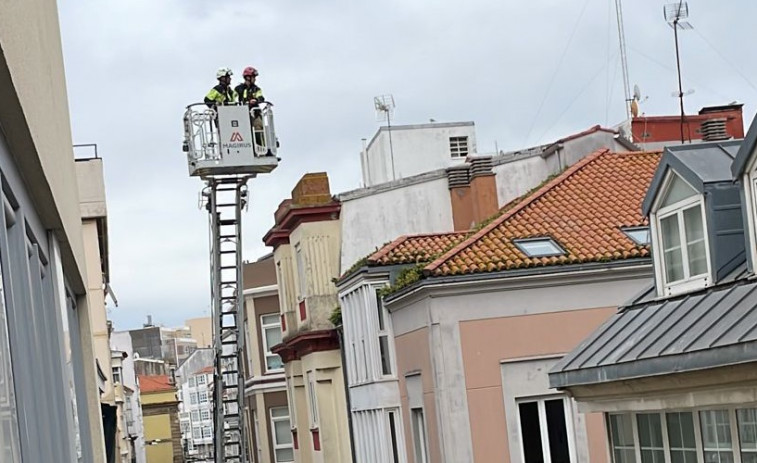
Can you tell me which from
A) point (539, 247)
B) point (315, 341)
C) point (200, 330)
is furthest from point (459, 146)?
point (200, 330)

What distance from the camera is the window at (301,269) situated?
122ft

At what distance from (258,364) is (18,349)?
41895mm

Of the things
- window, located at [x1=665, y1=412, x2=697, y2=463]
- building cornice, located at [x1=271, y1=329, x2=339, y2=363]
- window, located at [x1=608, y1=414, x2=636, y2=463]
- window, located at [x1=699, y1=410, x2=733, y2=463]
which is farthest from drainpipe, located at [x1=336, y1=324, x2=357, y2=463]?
window, located at [x1=699, y1=410, x2=733, y2=463]

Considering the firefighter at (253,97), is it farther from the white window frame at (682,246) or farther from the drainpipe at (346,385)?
the white window frame at (682,246)

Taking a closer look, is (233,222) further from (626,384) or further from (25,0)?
(25,0)

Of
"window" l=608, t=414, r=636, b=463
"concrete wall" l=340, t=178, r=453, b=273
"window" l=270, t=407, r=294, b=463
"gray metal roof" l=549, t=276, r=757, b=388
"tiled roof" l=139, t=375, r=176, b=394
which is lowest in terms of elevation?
"window" l=270, t=407, r=294, b=463

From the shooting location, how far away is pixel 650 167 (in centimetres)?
3048

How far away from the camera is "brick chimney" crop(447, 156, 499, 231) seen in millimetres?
33469

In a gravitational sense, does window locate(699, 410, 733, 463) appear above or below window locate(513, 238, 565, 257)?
below

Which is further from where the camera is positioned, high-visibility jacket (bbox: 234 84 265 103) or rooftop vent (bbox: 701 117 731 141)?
high-visibility jacket (bbox: 234 84 265 103)

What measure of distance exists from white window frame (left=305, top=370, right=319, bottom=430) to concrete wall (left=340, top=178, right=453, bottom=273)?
3441 mm

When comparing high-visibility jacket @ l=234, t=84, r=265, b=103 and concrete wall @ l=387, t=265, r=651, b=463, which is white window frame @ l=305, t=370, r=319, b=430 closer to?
high-visibility jacket @ l=234, t=84, r=265, b=103

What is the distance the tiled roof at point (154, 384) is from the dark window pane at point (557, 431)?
71523 millimetres

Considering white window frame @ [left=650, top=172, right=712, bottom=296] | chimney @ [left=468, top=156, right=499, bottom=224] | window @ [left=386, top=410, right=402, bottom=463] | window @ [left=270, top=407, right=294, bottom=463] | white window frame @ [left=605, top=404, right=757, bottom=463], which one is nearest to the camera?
white window frame @ [left=605, top=404, right=757, bottom=463]
